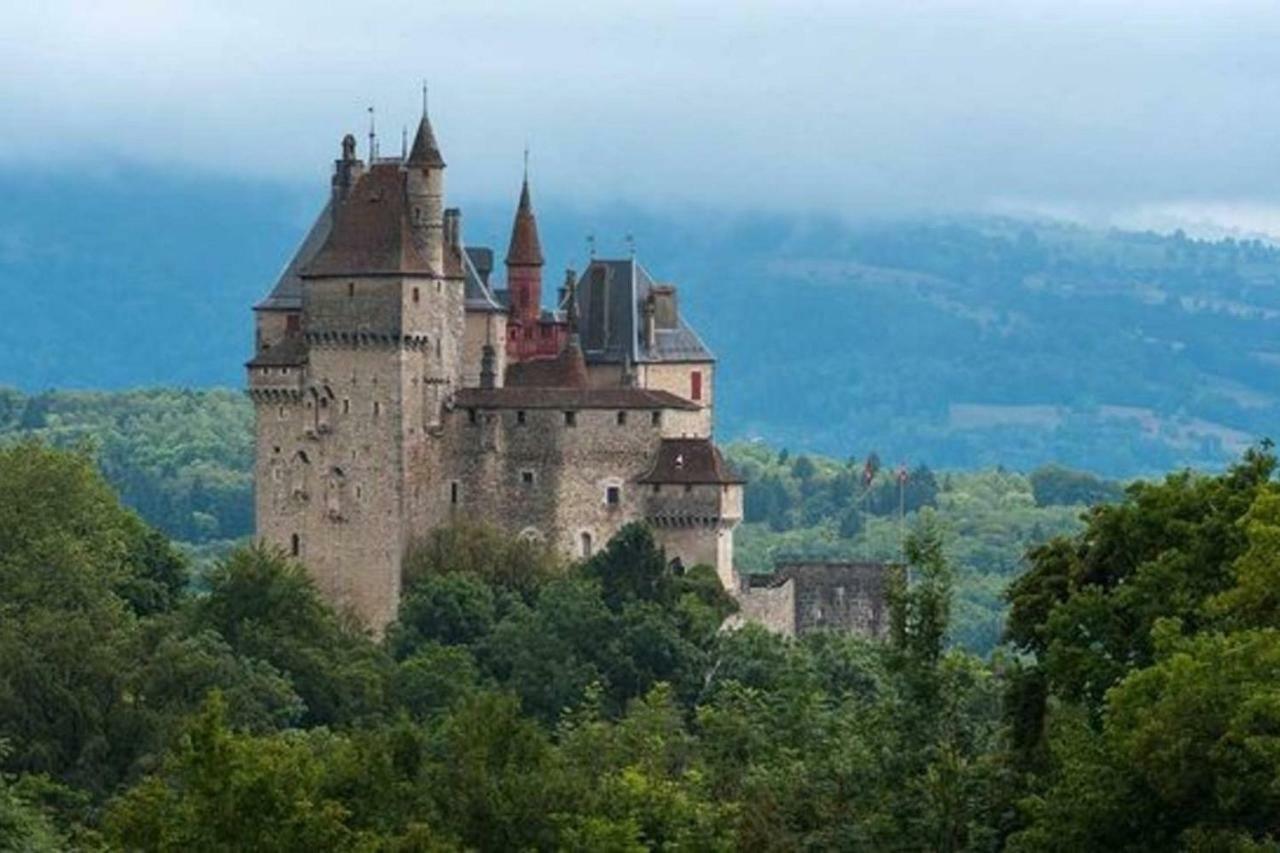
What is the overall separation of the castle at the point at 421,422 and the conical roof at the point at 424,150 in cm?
4

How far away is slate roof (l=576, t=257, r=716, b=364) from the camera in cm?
11131

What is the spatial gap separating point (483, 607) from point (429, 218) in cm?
794

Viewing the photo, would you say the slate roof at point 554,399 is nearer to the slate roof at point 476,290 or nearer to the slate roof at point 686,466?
the slate roof at point 686,466

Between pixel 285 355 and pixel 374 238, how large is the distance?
315cm

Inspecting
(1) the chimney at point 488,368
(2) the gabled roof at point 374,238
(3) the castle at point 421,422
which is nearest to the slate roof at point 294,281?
(3) the castle at point 421,422

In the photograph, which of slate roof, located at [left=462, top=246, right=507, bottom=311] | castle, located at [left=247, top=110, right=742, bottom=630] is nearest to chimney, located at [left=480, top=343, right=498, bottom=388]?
castle, located at [left=247, top=110, right=742, bottom=630]

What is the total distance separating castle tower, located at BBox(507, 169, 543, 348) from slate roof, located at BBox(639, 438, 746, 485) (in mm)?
4650

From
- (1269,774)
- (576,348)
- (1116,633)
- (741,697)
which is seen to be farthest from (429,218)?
(1269,774)

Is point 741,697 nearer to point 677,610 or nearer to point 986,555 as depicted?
point 677,610

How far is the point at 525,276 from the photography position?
111688mm

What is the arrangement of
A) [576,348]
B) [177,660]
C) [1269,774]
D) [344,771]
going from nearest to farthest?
1. [1269,774]
2. [344,771]
3. [177,660]
4. [576,348]

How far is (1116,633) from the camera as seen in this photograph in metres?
58.4

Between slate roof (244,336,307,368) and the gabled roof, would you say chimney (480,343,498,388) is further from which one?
slate roof (244,336,307,368)

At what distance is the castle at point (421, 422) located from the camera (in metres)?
105
